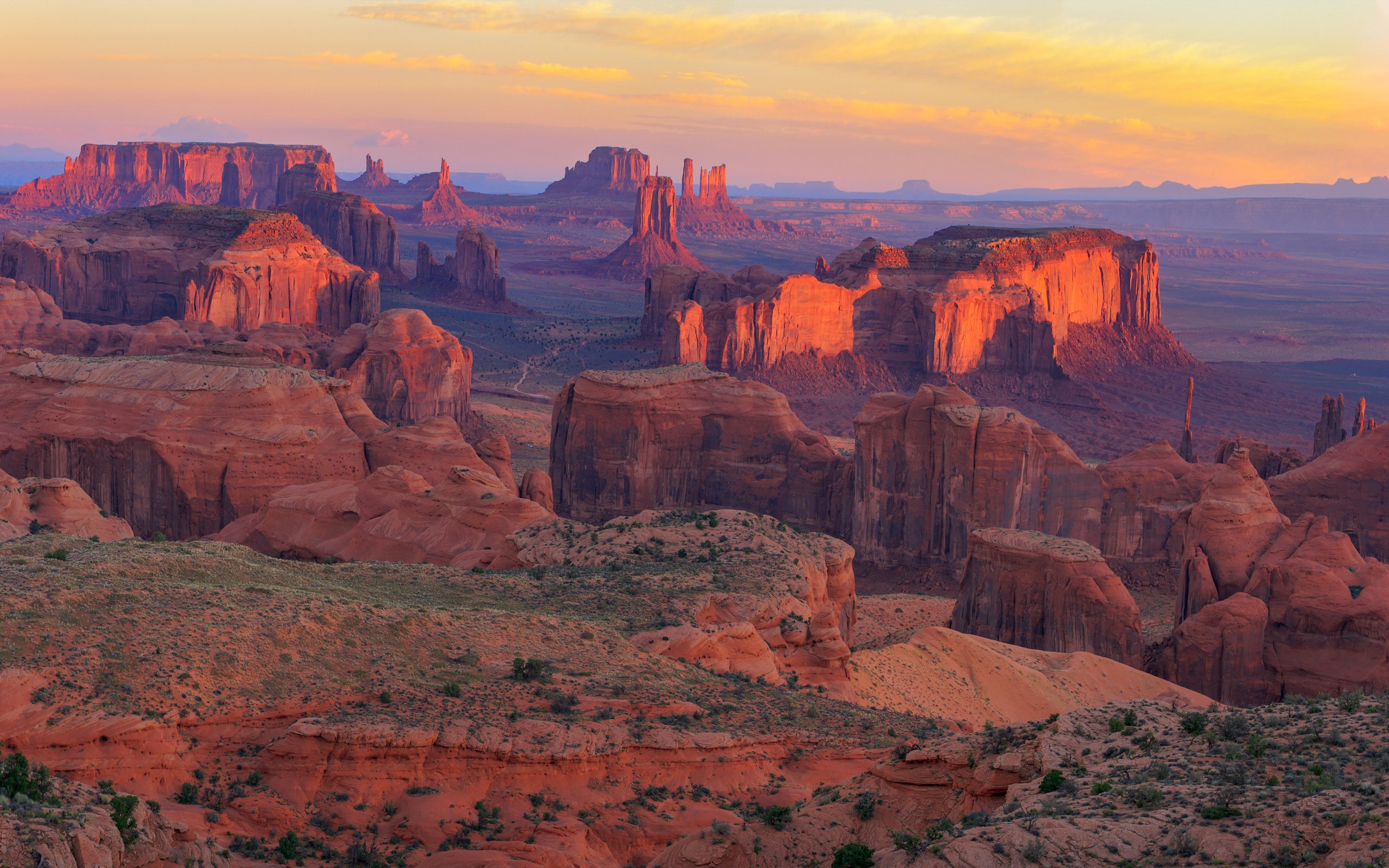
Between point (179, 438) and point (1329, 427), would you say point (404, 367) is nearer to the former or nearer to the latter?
point (179, 438)

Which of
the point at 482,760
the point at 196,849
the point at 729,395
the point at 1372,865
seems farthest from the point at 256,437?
the point at 1372,865

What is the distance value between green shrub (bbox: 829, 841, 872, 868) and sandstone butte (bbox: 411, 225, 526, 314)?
140319 mm

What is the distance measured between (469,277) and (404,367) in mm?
80669

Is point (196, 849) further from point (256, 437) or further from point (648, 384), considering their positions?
point (648, 384)

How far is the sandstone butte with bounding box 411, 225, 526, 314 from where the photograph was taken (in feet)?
513

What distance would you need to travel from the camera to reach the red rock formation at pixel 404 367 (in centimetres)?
7875

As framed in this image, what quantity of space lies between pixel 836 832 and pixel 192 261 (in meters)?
103

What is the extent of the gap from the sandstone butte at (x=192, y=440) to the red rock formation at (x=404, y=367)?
2101 cm

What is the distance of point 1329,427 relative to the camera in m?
74.8

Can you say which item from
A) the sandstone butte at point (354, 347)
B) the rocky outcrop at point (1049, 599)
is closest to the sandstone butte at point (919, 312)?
the sandstone butte at point (354, 347)

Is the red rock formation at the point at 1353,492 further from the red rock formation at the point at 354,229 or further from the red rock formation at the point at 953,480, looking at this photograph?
the red rock formation at the point at 354,229

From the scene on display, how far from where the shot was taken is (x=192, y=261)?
364ft

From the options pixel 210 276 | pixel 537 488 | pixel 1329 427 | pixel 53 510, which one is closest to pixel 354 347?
pixel 210 276

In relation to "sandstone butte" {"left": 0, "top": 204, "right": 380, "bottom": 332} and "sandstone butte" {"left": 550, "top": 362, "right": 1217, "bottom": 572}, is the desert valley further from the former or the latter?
Result: "sandstone butte" {"left": 0, "top": 204, "right": 380, "bottom": 332}
